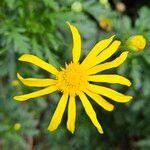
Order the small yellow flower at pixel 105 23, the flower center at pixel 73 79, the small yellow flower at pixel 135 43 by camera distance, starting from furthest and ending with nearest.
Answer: the small yellow flower at pixel 105 23, the small yellow flower at pixel 135 43, the flower center at pixel 73 79

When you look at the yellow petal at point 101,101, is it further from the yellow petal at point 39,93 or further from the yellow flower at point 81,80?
the yellow petal at point 39,93

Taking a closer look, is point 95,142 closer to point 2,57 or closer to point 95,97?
point 2,57

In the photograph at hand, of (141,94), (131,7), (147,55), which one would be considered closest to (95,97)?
(147,55)

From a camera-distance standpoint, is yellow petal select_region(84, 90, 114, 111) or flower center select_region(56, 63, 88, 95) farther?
flower center select_region(56, 63, 88, 95)

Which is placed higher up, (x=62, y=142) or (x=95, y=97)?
(x=95, y=97)

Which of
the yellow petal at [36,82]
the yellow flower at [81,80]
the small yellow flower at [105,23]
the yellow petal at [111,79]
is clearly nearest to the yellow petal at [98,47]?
the yellow flower at [81,80]

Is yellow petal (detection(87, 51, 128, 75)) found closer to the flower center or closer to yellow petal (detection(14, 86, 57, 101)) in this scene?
the flower center

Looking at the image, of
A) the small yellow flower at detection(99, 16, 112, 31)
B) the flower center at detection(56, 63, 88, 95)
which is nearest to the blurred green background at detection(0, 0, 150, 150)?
the small yellow flower at detection(99, 16, 112, 31)
